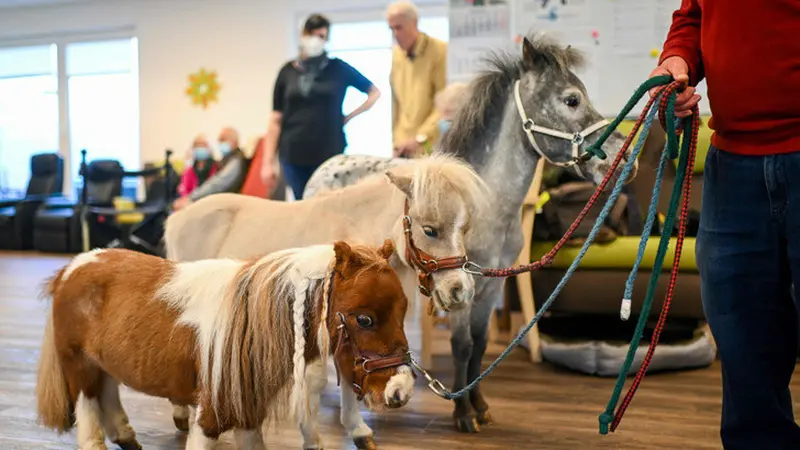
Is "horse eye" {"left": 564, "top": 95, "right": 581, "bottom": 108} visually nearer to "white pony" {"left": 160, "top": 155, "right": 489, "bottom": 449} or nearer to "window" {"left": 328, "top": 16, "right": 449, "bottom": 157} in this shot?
"white pony" {"left": 160, "top": 155, "right": 489, "bottom": 449}

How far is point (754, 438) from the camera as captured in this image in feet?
4.93

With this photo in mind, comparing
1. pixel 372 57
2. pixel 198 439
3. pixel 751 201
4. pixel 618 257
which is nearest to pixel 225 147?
pixel 372 57

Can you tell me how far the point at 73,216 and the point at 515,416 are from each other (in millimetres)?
7647

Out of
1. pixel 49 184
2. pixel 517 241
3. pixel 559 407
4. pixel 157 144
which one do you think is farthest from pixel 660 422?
pixel 49 184

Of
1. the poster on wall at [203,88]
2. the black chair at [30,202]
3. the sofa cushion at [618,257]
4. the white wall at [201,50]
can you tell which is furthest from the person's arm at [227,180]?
the black chair at [30,202]

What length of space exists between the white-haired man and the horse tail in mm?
1980

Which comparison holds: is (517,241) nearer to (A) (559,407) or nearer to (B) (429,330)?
(A) (559,407)

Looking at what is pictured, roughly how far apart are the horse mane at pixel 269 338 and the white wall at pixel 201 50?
25.8 feet

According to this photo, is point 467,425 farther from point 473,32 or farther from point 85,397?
point 473,32

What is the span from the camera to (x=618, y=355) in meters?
3.46

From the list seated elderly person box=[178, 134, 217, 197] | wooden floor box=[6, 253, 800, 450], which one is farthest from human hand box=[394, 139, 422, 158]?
seated elderly person box=[178, 134, 217, 197]

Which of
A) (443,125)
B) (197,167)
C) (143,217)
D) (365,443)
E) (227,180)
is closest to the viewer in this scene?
(365,443)

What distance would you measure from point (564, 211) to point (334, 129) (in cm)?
124

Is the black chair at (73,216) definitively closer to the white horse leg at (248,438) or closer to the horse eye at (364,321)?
the white horse leg at (248,438)
